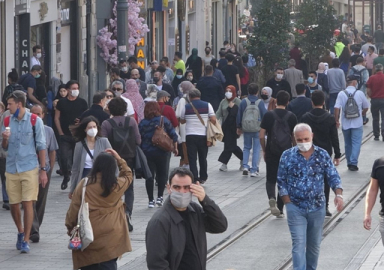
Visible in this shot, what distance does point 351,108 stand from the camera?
63.9 feet

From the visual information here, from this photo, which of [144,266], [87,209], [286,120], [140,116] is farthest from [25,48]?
[87,209]

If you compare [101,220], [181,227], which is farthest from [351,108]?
[181,227]

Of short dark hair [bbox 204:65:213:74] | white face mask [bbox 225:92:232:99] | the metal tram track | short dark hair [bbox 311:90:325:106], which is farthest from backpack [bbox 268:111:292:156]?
short dark hair [bbox 204:65:213:74]

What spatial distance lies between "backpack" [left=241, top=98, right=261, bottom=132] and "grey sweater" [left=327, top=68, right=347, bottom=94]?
30.2 ft

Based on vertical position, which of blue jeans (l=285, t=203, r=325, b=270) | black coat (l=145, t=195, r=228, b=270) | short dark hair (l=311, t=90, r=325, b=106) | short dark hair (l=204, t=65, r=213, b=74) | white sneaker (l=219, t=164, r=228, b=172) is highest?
short dark hair (l=204, t=65, r=213, b=74)

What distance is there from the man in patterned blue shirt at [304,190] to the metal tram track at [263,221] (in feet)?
4.12

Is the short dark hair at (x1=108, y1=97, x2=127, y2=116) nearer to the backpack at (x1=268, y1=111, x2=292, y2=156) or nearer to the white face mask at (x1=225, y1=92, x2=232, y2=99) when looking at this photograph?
the backpack at (x1=268, y1=111, x2=292, y2=156)

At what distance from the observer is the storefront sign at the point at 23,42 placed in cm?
2361

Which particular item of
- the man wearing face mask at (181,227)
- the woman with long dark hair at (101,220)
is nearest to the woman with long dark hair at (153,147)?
the woman with long dark hair at (101,220)

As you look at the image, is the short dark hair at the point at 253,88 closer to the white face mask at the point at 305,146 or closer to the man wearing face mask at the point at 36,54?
the man wearing face mask at the point at 36,54

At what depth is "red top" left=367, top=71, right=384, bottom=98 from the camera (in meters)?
23.9

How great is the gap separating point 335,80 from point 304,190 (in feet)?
56.6

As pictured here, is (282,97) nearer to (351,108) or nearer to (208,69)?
(351,108)

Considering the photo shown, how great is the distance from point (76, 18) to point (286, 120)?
15529 mm
